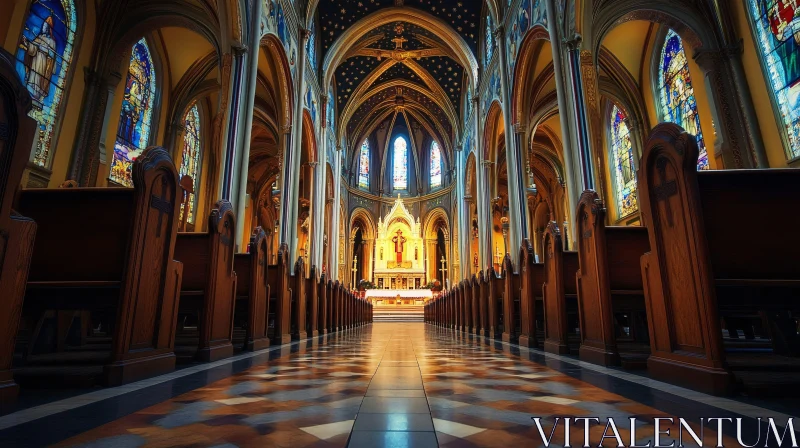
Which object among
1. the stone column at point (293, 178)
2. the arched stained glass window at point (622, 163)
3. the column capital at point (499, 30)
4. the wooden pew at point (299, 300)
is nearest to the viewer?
the wooden pew at point (299, 300)

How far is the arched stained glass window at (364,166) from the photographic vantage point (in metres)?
23.9

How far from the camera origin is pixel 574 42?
7215mm

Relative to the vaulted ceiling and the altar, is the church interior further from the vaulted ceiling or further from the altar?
the altar

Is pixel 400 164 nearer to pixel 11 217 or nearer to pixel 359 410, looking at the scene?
pixel 11 217

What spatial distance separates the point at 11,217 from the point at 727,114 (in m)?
10.2

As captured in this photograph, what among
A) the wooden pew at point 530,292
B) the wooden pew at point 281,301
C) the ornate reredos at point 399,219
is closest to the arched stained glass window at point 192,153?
the wooden pew at point 281,301

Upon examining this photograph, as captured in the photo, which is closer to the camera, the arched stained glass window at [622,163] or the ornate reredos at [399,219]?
the arched stained glass window at [622,163]

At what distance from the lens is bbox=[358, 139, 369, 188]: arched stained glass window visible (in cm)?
2386

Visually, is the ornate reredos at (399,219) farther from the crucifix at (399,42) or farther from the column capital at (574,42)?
the column capital at (574,42)

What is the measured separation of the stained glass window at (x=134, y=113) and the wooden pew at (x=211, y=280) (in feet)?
25.5

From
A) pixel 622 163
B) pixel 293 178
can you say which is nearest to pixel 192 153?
pixel 293 178

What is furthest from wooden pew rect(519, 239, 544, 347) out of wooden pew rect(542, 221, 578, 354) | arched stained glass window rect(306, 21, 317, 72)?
arched stained glass window rect(306, 21, 317, 72)

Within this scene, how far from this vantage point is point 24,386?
2.03 metres

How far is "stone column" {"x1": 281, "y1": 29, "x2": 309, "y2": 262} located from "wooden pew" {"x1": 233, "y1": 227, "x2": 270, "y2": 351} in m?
4.62
